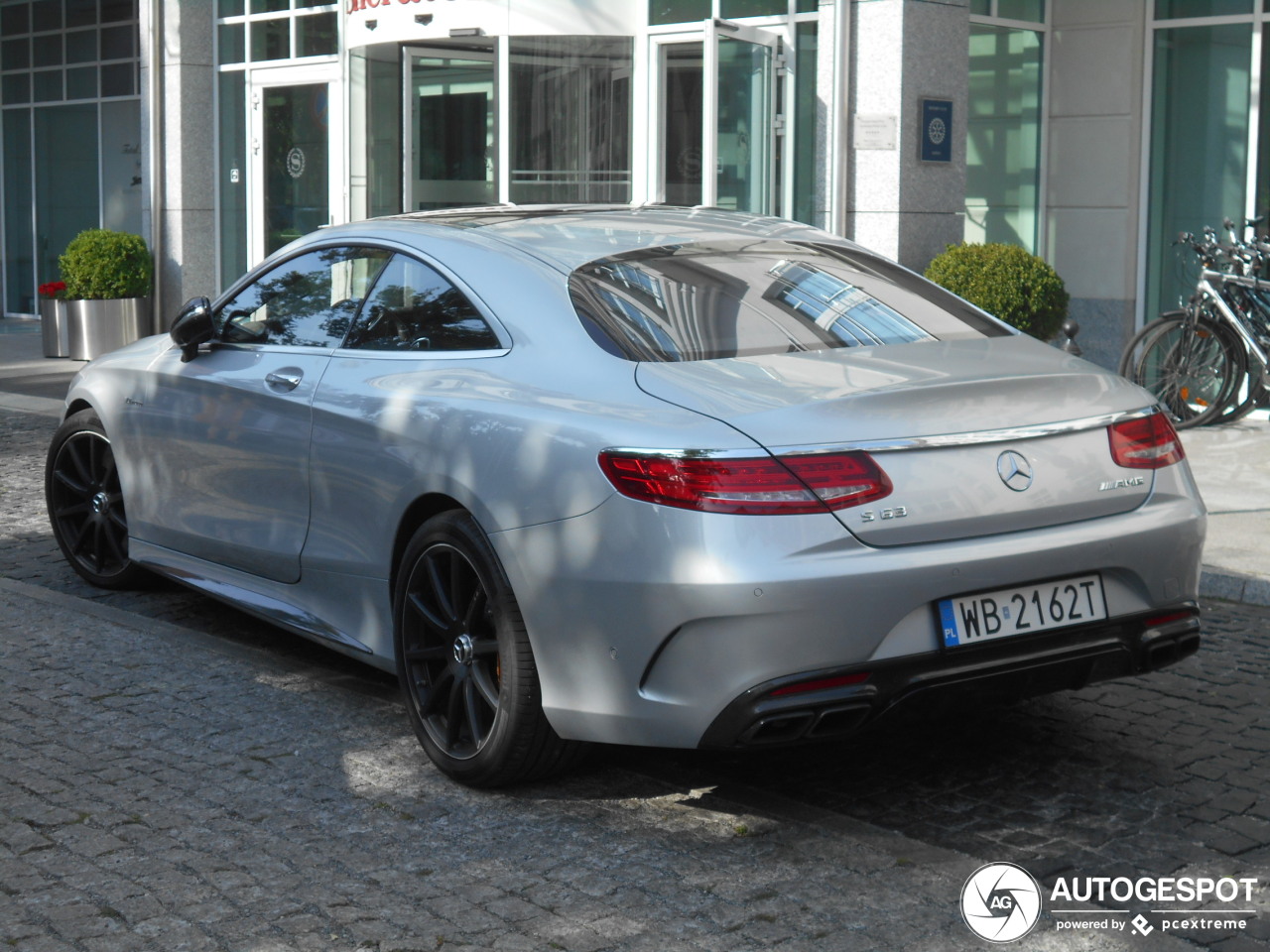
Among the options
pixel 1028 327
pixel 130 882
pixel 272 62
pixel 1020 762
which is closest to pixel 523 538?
pixel 130 882

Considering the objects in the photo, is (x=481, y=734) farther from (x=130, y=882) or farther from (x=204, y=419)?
(x=204, y=419)

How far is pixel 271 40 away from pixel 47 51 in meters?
5.74

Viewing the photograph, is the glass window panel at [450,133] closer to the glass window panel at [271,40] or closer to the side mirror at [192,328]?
the glass window panel at [271,40]

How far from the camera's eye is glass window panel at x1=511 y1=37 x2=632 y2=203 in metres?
14.3

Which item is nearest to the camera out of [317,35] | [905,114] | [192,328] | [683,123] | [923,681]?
[923,681]

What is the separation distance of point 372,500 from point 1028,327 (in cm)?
766

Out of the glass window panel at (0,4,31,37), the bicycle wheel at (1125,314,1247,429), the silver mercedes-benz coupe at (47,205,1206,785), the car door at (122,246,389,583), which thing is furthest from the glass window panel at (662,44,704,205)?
the glass window panel at (0,4,31,37)

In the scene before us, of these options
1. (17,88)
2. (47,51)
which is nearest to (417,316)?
(47,51)

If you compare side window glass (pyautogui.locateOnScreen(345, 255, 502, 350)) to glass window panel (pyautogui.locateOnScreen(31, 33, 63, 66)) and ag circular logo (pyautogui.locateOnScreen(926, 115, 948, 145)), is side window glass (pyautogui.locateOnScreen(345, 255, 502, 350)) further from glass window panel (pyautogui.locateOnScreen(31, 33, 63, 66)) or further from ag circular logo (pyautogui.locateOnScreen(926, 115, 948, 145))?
glass window panel (pyautogui.locateOnScreen(31, 33, 63, 66))

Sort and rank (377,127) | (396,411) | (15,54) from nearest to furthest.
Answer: (396,411) → (377,127) → (15,54)

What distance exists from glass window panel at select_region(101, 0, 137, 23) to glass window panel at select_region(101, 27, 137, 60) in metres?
0.12

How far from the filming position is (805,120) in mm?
13023

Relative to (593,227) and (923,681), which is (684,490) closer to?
(923,681)

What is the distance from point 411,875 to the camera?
388 cm
